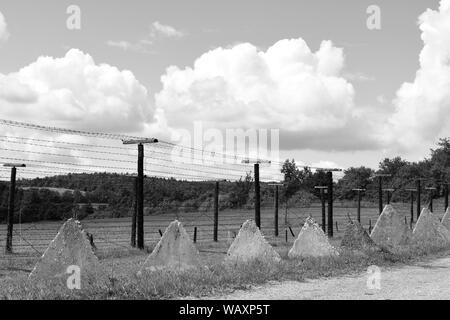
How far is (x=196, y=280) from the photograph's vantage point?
11.7m

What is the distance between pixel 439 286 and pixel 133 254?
12778 millimetres

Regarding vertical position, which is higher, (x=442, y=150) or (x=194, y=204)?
(x=442, y=150)

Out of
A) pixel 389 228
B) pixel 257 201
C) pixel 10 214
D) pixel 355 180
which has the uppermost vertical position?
pixel 355 180

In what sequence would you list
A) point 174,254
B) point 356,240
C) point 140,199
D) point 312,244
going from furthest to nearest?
1. point 140,199
2. point 356,240
3. point 312,244
4. point 174,254

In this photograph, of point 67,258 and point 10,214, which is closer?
point 67,258

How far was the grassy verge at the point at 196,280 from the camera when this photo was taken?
10.3m

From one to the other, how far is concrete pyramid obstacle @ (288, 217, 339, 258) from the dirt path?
101 inches

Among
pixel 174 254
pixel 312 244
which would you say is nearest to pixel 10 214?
pixel 174 254

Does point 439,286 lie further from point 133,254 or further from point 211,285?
point 133,254

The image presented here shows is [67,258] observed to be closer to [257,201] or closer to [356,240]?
[356,240]

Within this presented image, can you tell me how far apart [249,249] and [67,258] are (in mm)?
5072

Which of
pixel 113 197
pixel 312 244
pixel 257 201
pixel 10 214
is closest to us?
pixel 312 244
